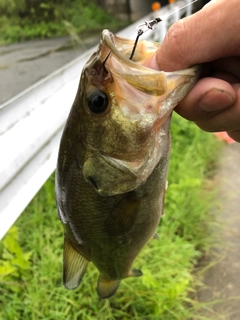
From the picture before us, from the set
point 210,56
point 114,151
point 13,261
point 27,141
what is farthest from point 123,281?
point 210,56

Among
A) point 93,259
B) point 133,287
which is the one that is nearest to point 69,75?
point 133,287

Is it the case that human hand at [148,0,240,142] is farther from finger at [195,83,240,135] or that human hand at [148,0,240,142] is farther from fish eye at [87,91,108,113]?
fish eye at [87,91,108,113]

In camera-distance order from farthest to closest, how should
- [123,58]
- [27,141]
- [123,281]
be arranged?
[123,281] < [27,141] < [123,58]

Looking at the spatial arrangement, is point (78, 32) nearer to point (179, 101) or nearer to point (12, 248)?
point (12, 248)

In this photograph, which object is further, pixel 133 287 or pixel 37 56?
pixel 37 56

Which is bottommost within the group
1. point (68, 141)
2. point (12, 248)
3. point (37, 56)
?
point (12, 248)

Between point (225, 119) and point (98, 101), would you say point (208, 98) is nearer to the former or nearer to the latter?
point (225, 119)

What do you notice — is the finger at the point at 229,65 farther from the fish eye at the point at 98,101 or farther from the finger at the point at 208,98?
the fish eye at the point at 98,101
